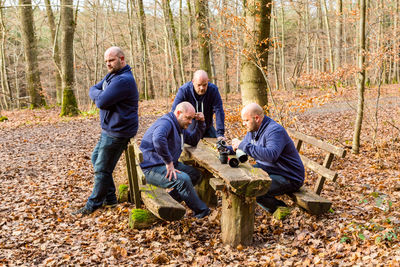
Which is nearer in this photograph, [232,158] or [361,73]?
[232,158]

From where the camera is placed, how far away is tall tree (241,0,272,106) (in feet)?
23.7

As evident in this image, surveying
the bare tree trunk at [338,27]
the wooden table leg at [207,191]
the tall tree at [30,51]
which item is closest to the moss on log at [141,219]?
the wooden table leg at [207,191]

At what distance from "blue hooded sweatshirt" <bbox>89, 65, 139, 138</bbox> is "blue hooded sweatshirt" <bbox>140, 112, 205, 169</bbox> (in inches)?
14.1

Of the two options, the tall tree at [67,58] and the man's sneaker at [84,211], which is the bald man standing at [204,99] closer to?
the man's sneaker at [84,211]

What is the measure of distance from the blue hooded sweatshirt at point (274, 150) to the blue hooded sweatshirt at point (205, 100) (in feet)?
3.67

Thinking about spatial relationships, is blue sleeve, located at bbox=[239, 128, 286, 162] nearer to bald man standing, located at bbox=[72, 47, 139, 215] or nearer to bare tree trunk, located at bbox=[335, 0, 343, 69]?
bald man standing, located at bbox=[72, 47, 139, 215]

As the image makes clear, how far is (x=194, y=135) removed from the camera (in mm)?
5828

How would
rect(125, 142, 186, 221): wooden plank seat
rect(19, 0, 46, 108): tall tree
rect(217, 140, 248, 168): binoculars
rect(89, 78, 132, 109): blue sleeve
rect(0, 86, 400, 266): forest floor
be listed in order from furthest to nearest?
rect(19, 0, 46, 108): tall tree, rect(89, 78, 132, 109): blue sleeve, rect(217, 140, 248, 168): binoculars, rect(125, 142, 186, 221): wooden plank seat, rect(0, 86, 400, 266): forest floor

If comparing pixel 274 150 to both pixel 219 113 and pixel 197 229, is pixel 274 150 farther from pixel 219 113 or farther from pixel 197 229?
pixel 219 113

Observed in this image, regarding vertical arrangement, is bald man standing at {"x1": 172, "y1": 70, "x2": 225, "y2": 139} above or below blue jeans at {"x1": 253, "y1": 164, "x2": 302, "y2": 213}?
above

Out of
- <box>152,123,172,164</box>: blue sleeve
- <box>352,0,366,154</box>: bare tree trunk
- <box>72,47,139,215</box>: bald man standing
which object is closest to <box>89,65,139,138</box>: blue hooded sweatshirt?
<box>72,47,139,215</box>: bald man standing

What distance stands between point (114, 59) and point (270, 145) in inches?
98.9

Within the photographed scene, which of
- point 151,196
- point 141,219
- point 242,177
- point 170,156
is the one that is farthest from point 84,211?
point 242,177

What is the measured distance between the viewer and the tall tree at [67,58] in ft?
48.0
